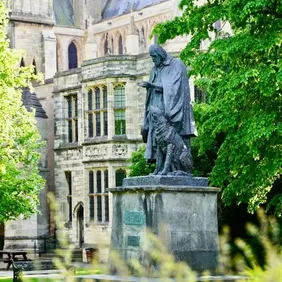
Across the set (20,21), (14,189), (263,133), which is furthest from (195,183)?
(20,21)

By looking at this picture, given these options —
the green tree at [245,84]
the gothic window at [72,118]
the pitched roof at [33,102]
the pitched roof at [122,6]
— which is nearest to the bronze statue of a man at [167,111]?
the green tree at [245,84]

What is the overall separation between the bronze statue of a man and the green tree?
13.0 feet

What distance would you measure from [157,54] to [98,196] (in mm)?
28370

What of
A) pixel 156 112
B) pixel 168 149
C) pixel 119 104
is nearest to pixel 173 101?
pixel 156 112

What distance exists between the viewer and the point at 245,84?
19359 millimetres

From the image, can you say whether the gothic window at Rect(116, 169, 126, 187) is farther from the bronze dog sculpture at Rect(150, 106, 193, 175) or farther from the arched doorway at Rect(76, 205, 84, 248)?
the bronze dog sculpture at Rect(150, 106, 193, 175)

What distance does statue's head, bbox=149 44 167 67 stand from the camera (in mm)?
14922

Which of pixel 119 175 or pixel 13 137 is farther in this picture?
pixel 119 175

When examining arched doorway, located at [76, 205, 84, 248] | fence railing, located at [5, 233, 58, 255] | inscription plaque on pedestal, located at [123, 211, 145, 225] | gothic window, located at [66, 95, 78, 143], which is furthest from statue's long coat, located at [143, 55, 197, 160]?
fence railing, located at [5, 233, 58, 255]

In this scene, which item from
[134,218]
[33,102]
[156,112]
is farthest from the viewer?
[33,102]

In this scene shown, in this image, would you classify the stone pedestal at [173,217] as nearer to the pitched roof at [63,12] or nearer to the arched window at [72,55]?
the arched window at [72,55]

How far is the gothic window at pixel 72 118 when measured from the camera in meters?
45.7

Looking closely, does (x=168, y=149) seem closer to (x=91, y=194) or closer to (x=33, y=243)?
(x=91, y=194)

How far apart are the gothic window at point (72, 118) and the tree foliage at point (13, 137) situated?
13.1 m
